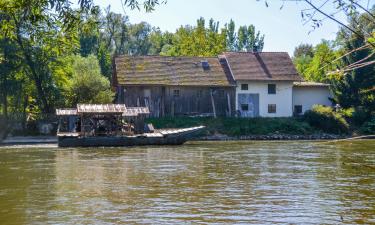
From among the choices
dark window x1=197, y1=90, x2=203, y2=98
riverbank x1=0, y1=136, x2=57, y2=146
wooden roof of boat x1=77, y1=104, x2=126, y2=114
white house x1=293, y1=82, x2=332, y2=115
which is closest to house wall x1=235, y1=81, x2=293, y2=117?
white house x1=293, y1=82, x2=332, y2=115

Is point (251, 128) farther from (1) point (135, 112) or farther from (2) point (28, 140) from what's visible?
(2) point (28, 140)

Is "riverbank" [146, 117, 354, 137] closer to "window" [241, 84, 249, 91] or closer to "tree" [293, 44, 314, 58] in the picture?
"window" [241, 84, 249, 91]

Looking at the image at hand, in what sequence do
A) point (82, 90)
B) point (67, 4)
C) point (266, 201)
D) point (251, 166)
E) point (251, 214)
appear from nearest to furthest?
point (67, 4) → point (251, 214) → point (266, 201) → point (251, 166) → point (82, 90)

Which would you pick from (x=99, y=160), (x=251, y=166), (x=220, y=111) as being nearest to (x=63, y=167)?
(x=99, y=160)

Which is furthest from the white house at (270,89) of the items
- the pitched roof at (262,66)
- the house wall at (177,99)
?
the house wall at (177,99)

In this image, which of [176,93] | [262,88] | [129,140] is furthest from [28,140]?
[262,88]

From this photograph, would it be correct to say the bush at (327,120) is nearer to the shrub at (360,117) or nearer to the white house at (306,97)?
the shrub at (360,117)

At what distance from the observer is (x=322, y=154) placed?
97.1 ft

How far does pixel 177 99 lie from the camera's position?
4697cm

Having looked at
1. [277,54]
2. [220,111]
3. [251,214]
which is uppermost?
[277,54]

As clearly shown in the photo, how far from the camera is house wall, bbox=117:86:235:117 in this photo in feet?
151

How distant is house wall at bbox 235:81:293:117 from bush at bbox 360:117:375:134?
6483 millimetres

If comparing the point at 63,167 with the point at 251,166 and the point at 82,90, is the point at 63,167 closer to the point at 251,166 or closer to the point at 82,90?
the point at 251,166

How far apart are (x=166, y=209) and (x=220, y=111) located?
34448 millimetres
